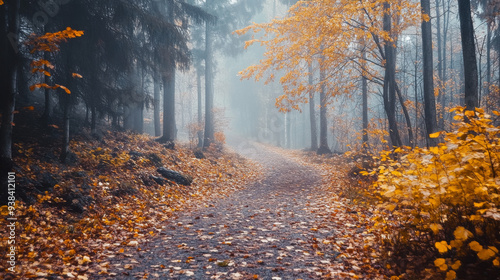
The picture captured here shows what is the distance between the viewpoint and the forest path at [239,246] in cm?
356

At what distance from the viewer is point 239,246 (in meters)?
4.39

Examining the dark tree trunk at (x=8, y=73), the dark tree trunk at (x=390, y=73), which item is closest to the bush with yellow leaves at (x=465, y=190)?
the dark tree trunk at (x=8, y=73)

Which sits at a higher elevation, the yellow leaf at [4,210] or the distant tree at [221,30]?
the distant tree at [221,30]

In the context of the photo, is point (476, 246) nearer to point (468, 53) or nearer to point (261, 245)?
point (261, 245)

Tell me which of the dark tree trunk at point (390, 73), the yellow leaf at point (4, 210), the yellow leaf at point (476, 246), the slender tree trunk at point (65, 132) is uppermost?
the dark tree trunk at point (390, 73)

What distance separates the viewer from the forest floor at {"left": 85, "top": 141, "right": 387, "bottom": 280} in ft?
11.6

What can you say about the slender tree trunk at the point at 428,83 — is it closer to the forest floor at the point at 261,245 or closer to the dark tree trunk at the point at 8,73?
the forest floor at the point at 261,245

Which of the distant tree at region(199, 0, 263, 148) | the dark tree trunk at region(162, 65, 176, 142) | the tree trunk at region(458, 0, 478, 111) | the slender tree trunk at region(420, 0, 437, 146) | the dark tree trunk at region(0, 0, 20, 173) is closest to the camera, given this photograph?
the dark tree trunk at region(0, 0, 20, 173)

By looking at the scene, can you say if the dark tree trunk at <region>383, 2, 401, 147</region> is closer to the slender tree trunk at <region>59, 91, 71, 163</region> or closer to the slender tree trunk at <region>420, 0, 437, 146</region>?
the slender tree trunk at <region>420, 0, 437, 146</region>

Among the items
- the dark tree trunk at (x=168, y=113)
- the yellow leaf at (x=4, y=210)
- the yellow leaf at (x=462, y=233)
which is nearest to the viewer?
the yellow leaf at (x=462, y=233)

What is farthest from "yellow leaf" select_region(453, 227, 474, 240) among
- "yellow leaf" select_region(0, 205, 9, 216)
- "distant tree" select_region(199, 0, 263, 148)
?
"distant tree" select_region(199, 0, 263, 148)

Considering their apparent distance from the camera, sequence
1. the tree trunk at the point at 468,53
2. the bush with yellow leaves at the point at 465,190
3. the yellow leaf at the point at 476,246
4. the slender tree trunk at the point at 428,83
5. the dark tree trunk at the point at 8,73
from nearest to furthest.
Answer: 1. the yellow leaf at the point at 476,246
2. the bush with yellow leaves at the point at 465,190
3. the dark tree trunk at the point at 8,73
4. the tree trunk at the point at 468,53
5. the slender tree trunk at the point at 428,83

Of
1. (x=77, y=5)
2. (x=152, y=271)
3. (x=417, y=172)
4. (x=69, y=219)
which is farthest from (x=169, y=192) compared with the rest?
(x=417, y=172)

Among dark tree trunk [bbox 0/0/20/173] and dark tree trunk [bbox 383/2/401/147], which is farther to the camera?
dark tree trunk [bbox 383/2/401/147]
